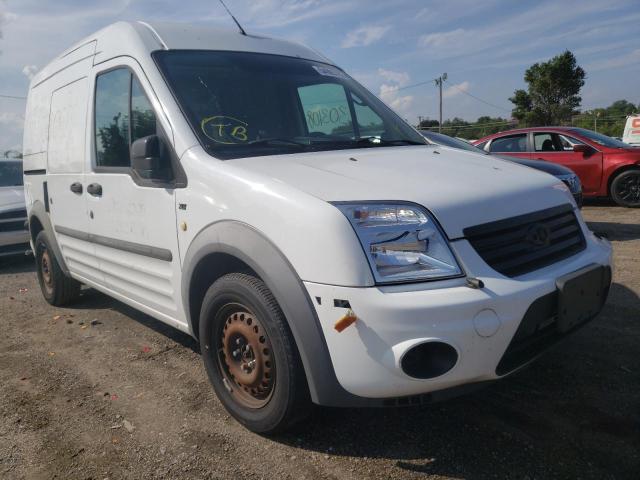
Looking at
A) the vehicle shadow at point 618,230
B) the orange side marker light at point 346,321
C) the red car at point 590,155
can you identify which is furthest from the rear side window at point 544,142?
the orange side marker light at point 346,321

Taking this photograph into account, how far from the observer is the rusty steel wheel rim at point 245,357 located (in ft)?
7.83

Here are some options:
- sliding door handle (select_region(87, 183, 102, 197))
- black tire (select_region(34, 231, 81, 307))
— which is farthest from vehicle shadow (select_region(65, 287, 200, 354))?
sliding door handle (select_region(87, 183, 102, 197))

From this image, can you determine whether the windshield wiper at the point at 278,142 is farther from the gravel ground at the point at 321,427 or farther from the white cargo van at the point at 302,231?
the gravel ground at the point at 321,427

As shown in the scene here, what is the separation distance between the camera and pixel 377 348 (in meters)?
1.96

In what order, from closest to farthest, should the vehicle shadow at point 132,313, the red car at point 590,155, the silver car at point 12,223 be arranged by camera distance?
the vehicle shadow at point 132,313
the silver car at point 12,223
the red car at point 590,155

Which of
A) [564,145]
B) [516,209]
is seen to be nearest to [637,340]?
[516,209]

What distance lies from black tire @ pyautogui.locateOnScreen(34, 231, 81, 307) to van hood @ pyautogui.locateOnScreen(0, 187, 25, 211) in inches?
111

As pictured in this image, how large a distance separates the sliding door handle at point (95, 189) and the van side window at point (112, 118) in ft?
0.47

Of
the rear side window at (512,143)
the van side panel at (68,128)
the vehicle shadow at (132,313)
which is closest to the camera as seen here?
the van side panel at (68,128)

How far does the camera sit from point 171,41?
3111 mm

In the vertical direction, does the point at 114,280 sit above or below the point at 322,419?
above

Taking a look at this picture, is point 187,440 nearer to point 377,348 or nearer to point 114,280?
point 377,348

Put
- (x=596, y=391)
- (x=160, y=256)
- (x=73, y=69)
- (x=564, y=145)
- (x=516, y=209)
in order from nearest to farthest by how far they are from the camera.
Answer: (x=516, y=209) → (x=596, y=391) → (x=160, y=256) → (x=73, y=69) → (x=564, y=145)

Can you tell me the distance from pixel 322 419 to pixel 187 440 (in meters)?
0.67
